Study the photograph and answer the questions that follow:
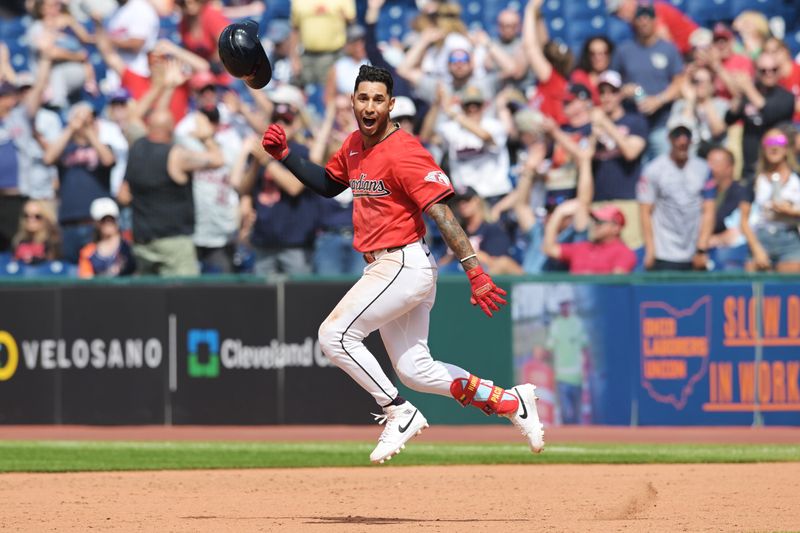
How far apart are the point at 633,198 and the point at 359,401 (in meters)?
3.41

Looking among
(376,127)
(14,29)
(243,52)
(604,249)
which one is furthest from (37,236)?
(376,127)

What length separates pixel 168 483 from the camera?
932cm

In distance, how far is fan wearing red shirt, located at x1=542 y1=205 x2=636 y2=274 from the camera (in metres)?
13.1

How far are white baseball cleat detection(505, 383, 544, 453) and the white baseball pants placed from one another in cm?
40

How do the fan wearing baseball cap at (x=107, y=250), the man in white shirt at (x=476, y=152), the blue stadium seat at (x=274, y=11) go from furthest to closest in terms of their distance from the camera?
the blue stadium seat at (x=274, y=11)
the fan wearing baseball cap at (x=107, y=250)
the man in white shirt at (x=476, y=152)

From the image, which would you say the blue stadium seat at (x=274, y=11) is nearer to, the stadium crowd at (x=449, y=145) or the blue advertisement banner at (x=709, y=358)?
the stadium crowd at (x=449, y=145)

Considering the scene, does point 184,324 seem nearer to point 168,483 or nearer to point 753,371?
point 168,483

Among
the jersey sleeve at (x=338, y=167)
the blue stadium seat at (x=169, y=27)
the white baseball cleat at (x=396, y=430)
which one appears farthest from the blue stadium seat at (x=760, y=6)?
the white baseball cleat at (x=396, y=430)

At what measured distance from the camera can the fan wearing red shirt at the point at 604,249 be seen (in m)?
13.1

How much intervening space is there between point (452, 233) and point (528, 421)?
4.21 ft

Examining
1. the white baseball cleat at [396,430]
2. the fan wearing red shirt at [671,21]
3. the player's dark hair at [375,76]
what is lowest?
the white baseball cleat at [396,430]

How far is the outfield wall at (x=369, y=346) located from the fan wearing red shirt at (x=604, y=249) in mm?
406

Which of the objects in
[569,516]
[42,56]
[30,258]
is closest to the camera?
[569,516]

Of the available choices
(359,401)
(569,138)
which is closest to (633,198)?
(569,138)
